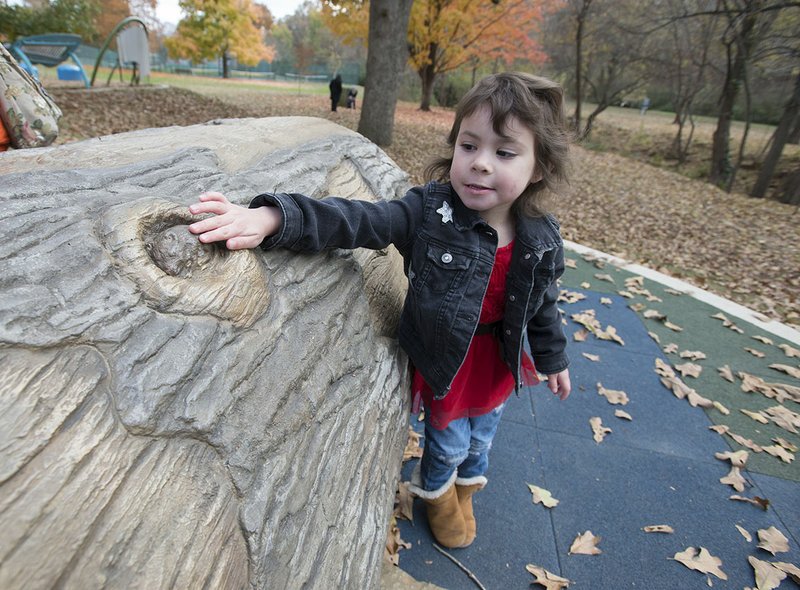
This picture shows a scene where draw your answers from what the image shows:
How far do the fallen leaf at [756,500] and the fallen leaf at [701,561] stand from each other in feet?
1.50

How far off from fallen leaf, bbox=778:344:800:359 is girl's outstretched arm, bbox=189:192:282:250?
4.34m

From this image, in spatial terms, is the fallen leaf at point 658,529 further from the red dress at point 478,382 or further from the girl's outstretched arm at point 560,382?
the red dress at point 478,382

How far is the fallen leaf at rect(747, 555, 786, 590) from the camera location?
206cm

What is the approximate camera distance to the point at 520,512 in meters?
2.32

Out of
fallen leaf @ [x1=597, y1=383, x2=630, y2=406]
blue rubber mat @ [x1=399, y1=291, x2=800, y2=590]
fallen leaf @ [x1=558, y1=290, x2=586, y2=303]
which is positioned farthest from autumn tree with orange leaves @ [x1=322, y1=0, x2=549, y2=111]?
blue rubber mat @ [x1=399, y1=291, x2=800, y2=590]

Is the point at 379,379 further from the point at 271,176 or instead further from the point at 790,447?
the point at 790,447

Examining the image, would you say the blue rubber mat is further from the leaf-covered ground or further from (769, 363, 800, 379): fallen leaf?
the leaf-covered ground

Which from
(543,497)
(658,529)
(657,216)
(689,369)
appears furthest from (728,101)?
(543,497)

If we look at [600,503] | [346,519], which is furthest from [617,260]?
[346,519]

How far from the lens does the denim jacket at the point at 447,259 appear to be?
154cm

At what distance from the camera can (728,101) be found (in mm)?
11633

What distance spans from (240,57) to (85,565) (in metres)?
36.2

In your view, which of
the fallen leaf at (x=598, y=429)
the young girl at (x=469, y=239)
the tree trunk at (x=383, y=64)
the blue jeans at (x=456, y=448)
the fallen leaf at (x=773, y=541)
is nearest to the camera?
the young girl at (x=469, y=239)

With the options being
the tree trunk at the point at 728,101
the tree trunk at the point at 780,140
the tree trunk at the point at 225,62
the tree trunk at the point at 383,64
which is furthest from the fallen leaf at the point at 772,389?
the tree trunk at the point at 225,62
